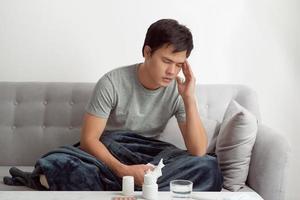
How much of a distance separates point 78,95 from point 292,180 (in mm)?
A: 1444

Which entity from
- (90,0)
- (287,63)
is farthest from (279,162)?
(90,0)

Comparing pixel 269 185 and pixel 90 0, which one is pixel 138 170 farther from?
pixel 90 0

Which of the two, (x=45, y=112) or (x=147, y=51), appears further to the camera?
(x=45, y=112)

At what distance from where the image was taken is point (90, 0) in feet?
8.17

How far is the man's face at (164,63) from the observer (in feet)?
6.10

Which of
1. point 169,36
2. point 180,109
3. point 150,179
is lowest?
point 150,179

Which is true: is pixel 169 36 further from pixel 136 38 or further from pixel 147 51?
pixel 136 38

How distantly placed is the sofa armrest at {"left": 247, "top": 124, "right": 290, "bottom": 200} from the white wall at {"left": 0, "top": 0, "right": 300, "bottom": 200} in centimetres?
80

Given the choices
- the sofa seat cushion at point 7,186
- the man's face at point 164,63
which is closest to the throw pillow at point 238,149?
the man's face at point 164,63

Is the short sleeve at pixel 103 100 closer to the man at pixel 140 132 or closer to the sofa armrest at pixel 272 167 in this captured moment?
the man at pixel 140 132

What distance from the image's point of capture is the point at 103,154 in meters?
1.85

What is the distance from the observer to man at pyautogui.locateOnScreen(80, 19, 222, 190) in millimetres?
1851

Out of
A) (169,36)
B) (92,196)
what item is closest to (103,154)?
(92,196)

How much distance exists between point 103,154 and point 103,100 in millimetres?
247
